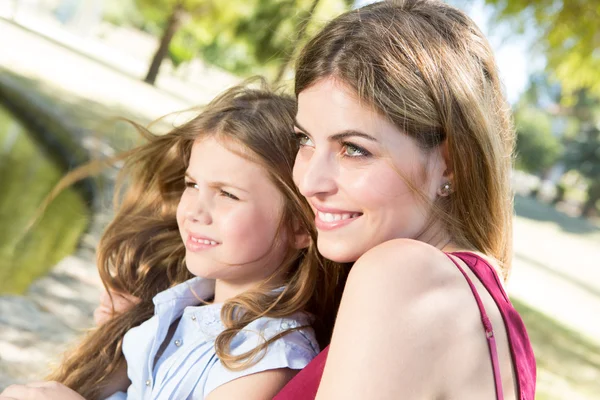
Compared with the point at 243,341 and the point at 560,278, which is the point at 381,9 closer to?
the point at 243,341

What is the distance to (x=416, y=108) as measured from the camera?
177 centimetres

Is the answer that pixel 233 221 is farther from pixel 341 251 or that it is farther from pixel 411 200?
pixel 411 200

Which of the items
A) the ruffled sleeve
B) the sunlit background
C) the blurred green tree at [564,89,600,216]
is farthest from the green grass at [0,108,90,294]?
the blurred green tree at [564,89,600,216]

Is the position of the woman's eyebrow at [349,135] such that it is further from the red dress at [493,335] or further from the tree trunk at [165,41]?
the tree trunk at [165,41]

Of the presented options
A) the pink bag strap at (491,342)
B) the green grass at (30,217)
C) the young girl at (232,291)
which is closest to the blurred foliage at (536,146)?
the green grass at (30,217)

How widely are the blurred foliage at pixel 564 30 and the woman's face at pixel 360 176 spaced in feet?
22.9

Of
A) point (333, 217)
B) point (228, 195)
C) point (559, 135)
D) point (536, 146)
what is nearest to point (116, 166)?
point (228, 195)

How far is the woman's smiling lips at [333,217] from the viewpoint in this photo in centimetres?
187

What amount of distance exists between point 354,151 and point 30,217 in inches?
230

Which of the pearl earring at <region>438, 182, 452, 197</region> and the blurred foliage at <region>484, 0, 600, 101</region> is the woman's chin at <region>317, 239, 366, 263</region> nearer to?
the pearl earring at <region>438, 182, 452, 197</region>

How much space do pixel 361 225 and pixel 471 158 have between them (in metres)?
0.32

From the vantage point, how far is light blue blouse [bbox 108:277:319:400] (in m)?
2.25

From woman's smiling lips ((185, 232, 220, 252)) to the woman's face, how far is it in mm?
664

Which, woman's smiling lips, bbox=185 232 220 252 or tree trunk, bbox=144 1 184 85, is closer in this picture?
woman's smiling lips, bbox=185 232 220 252
